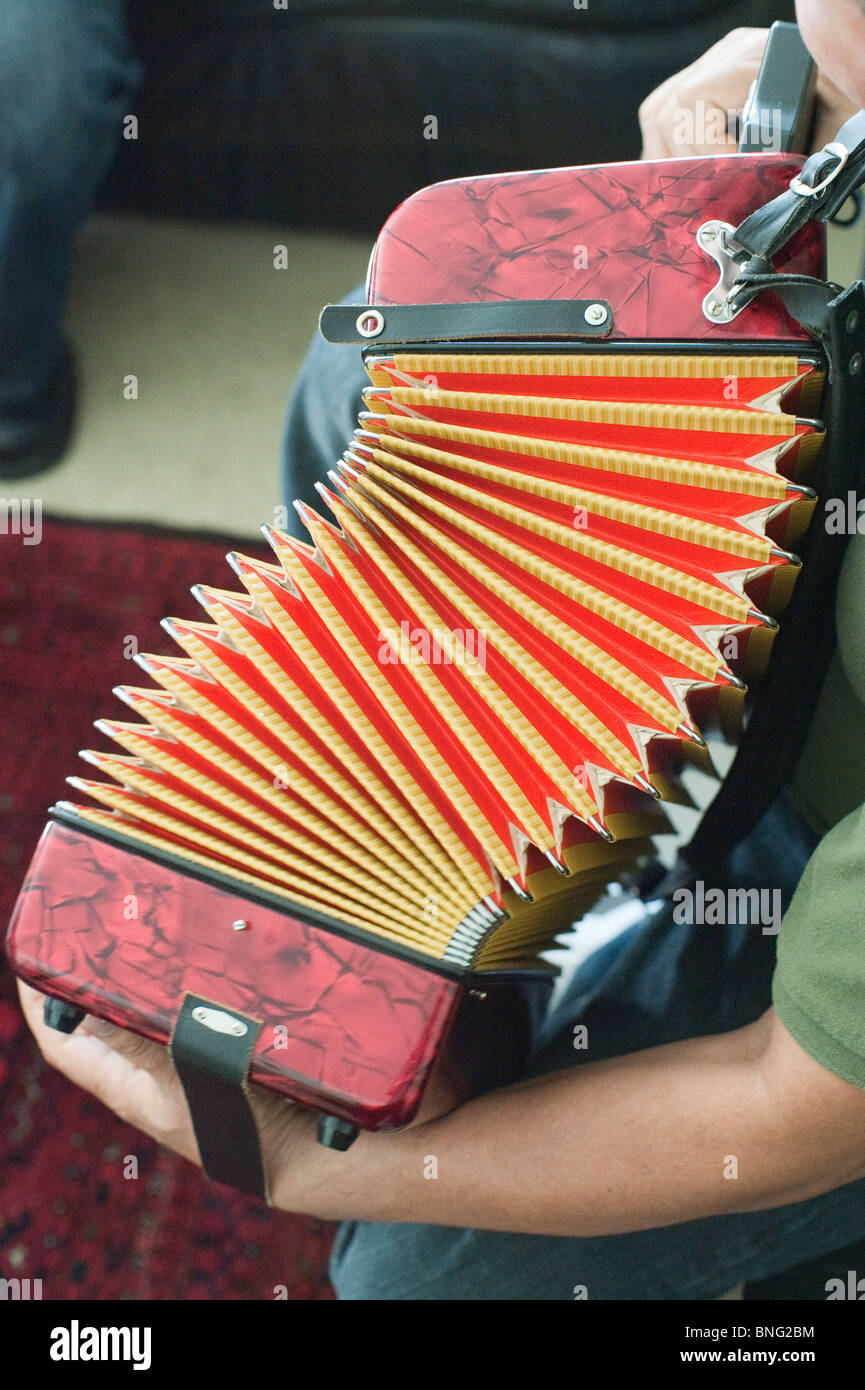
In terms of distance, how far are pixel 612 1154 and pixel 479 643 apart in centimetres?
31

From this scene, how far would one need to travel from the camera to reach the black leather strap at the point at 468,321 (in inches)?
24.3

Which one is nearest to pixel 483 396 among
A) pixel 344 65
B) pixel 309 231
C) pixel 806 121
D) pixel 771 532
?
pixel 771 532

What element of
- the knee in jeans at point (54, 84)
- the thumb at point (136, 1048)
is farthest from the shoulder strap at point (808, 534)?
the knee in jeans at point (54, 84)

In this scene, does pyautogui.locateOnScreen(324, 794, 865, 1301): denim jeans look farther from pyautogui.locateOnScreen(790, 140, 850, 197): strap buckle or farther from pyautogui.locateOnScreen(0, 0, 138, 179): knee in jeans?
pyautogui.locateOnScreen(0, 0, 138, 179): knee in jeans

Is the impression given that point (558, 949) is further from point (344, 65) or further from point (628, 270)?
point (344, 65)

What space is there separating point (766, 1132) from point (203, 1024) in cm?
32

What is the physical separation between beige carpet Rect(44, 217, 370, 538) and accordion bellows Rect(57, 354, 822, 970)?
0.92 meters

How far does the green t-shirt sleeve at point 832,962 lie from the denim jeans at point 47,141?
1.31 m

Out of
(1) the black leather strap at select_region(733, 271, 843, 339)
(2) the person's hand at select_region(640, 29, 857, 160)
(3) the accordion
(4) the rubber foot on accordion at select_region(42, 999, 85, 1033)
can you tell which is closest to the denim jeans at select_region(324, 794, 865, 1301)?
→ (3) the accordion

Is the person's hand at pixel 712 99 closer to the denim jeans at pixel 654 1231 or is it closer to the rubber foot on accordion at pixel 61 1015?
the denim jeans at pixel 654 1231

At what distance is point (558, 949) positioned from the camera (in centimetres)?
85

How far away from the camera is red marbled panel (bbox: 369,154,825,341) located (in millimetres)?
614
